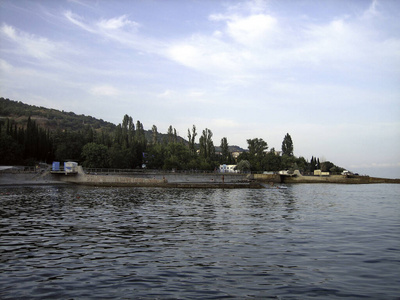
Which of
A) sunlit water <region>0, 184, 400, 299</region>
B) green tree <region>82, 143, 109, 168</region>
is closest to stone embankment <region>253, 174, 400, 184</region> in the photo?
green tree <region>82, 143, 109, 168</region>

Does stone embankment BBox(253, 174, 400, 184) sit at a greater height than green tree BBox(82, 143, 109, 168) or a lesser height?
lesser

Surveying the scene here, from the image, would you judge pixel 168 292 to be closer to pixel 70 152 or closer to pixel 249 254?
pixel 249 254

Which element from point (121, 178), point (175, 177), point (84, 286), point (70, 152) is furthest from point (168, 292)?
point (70, 152)

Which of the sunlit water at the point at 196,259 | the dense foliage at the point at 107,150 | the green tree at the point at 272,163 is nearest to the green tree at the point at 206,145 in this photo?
the dense foliage at the point at 107,150

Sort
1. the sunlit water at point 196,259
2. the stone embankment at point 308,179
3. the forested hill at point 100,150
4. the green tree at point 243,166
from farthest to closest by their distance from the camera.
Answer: the green tree at point 243,166
the stone embankment at point 308,179
the forested hill at point 100,150
the sunlit water at point 196,259

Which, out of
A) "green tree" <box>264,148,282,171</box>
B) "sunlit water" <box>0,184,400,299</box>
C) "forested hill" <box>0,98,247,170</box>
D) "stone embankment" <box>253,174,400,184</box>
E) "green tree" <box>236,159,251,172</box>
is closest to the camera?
"sunlit water" <box>0,184,400,299</box>

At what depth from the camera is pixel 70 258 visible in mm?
17578

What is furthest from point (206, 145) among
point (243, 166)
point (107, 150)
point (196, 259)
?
point (196, 259)

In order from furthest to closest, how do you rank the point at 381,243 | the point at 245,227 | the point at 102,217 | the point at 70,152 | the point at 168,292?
the point at 70,152 → the point at 102,217 → the point at 245,227 → the point at 381,243 → the point at 168,292

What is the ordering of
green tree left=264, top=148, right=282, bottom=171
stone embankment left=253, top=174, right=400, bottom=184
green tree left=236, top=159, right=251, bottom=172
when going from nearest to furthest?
stone embankment left=253, top=174, right=400, bottom=184 < green tree left=236, top=159, right=251, bottom=172 < green tree left=264, top=148, right=282, bottom=171

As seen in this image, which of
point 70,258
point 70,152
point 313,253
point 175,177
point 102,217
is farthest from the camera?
point 70,152

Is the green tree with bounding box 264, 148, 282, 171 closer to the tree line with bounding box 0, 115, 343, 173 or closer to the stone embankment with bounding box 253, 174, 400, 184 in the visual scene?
the tree line with bounding box 0, 115, 343, 173

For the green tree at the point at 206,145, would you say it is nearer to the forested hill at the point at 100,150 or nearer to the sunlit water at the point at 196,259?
the forested hill at the point at 100,150

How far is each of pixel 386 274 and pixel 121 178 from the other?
9098 cm
